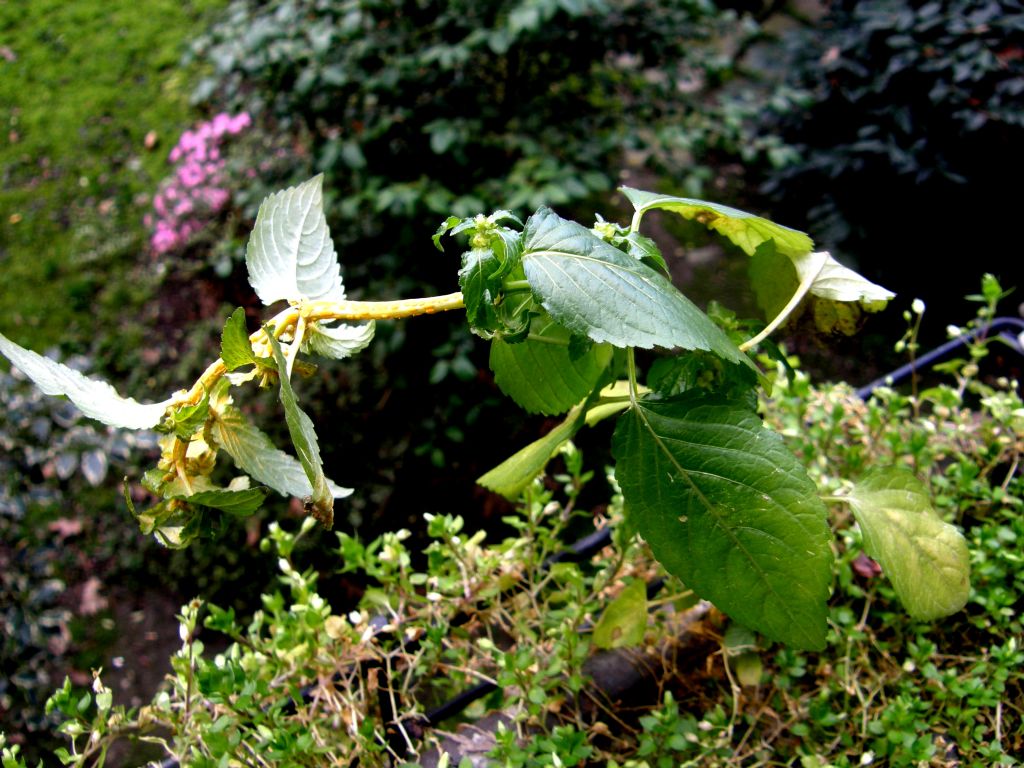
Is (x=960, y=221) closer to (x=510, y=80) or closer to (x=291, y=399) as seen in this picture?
(x=510, y=80)

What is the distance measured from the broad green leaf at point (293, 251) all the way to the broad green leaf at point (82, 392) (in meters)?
0.15

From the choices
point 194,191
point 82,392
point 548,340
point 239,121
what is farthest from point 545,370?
point 194,191

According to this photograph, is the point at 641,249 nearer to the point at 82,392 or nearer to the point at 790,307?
the point at 790,307

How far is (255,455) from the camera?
68 centimetres

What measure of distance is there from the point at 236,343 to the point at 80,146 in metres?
3.27

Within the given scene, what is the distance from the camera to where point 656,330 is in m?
0.62

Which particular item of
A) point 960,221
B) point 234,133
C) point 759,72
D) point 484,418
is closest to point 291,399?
point 484,418

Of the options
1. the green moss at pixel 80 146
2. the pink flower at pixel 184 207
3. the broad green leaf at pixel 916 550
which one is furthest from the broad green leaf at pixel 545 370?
the green moss at pixel 80 146

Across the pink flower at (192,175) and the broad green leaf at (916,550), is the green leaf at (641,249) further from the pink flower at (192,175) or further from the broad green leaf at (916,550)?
the pink flower at (192,175)

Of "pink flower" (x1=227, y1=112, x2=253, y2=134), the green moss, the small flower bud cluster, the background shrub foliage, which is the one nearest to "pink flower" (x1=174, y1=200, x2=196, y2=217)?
the small flower bud cluster

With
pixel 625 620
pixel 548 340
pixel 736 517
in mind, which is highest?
pixel 548 340

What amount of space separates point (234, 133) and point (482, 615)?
6.36ft

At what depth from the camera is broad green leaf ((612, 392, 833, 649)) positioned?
0.72 m

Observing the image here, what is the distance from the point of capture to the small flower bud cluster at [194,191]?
237cm
